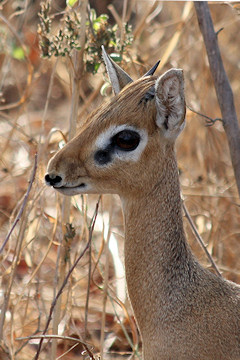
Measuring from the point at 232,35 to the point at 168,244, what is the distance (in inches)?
160

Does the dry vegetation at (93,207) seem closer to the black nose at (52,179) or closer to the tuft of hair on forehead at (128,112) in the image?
the black nose at (52,179)

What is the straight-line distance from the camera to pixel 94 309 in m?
4.13

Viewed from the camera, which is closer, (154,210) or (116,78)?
(154,210)

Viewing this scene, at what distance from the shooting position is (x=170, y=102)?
7.23 feet

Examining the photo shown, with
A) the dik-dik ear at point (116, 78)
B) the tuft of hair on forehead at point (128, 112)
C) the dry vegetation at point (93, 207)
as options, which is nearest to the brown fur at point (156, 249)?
the tuft of hair on forehead at point (128, 112)

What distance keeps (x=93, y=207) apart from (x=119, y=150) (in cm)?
253

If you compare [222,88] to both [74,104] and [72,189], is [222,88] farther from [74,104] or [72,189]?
[72,189]

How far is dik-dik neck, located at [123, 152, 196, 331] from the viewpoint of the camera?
2350 mm

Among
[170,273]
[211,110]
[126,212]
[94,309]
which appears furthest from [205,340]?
[211,110]

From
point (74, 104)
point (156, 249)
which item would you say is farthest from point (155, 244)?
point (74, 104)

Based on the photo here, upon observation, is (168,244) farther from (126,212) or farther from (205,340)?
(205,340)

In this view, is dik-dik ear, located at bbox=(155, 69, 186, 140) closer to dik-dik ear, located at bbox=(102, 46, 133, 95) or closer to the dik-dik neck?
the dik-dik neck

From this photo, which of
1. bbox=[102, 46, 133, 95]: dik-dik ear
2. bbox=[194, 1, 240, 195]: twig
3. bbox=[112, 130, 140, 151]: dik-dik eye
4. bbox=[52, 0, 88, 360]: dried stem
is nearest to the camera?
bbox=[112, 130, 140, 151]: dik-dik eye

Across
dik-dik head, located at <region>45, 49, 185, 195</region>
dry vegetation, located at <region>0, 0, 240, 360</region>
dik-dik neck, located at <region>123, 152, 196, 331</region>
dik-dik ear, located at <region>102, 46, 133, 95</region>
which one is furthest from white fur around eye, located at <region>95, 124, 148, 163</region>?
dry vegetation, located at <region>0, 0, 240, 360</region>
